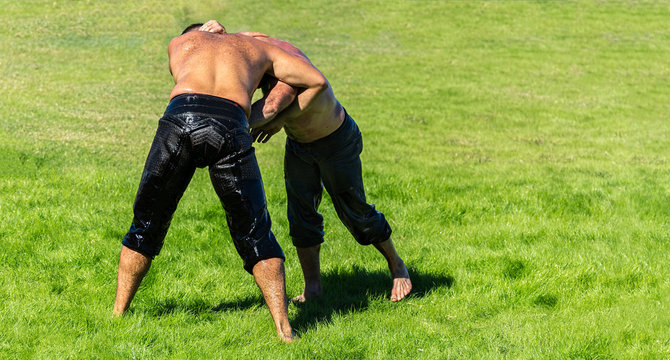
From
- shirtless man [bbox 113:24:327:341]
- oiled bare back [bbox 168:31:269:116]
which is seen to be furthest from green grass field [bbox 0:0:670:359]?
oiled bare back [bbox 168:31:269:116]

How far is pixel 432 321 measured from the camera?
5.07 meters

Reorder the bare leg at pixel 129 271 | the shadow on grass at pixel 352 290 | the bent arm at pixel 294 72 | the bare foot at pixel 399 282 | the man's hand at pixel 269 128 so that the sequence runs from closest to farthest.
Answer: the bare leg at pixel 129 271 < the bent arm at pixel 294 72 < the man's hand at pixel 269 128 < the shadow on grass at pixel 352 290 < the bare foot at pixel 399 282

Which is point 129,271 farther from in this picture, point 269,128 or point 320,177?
point 320,177

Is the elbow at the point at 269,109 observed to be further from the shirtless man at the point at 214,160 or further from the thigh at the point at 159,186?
the thigh at the point at 159,186

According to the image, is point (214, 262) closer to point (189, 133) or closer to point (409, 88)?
point (189, 133)

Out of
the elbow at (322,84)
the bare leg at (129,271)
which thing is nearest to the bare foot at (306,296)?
the bare leg at (129,271)

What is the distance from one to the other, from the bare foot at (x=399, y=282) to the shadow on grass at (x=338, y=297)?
0.28ft

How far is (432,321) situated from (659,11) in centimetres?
2881

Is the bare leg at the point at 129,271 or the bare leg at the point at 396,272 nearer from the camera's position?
the bare leg at the point at 129,271

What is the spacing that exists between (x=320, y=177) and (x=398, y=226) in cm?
228

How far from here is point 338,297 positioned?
5.58m

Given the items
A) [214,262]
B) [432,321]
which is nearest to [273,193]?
[214,262]

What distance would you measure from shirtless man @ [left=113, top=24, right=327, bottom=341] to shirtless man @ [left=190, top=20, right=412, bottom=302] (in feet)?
1.52

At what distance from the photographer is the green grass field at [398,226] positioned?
451 centimetres
